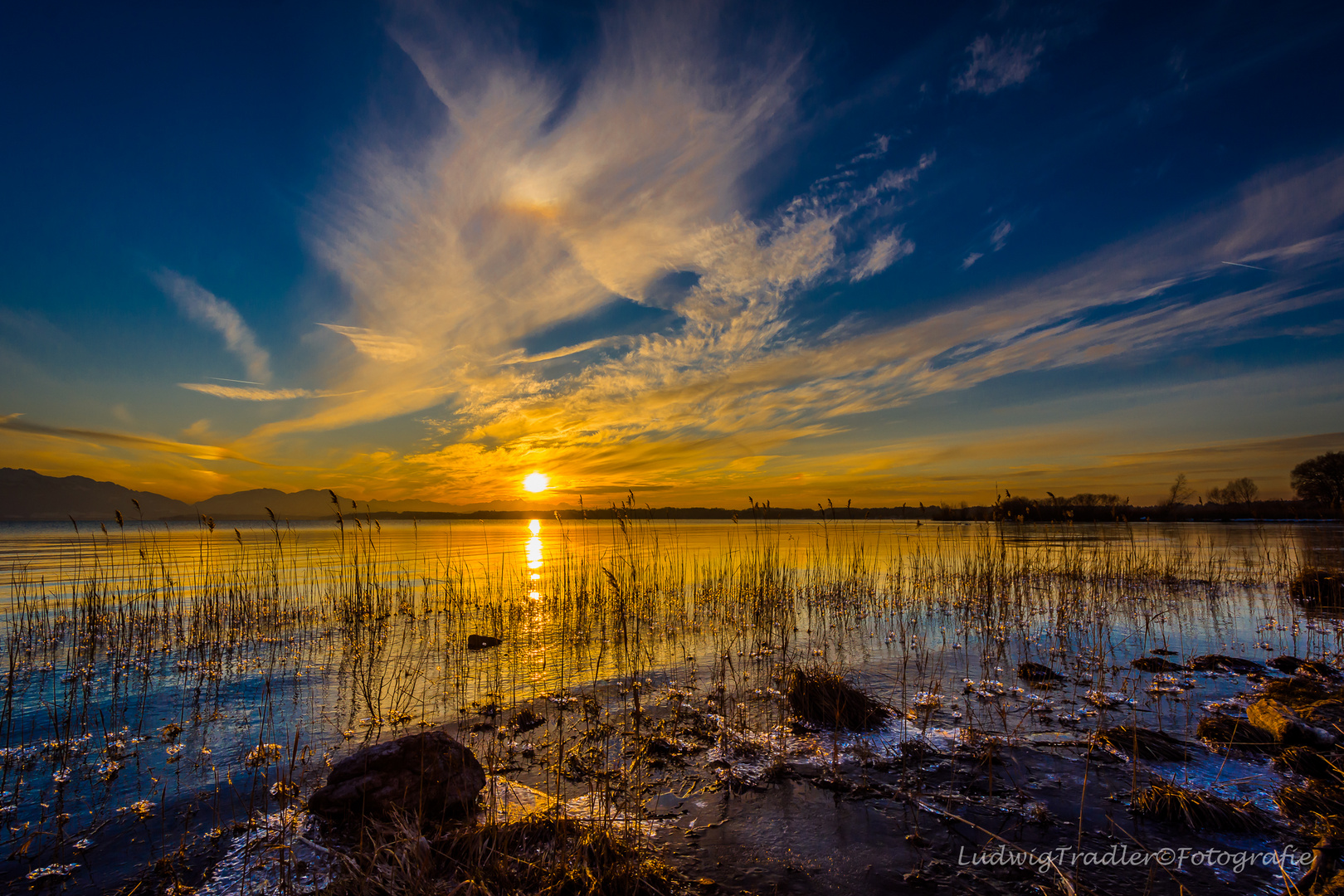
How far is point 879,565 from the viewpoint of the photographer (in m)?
24.2

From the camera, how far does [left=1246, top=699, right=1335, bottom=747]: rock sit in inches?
232

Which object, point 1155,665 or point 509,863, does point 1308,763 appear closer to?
point 1155,665

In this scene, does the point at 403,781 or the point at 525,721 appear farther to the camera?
the point at 525,721

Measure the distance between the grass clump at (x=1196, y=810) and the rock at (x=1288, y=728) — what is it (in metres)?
1.92

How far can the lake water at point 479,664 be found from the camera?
5559 mm

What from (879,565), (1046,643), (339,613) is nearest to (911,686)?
(1046,643)

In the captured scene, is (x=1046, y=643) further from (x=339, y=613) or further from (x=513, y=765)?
(x=339, y=613)

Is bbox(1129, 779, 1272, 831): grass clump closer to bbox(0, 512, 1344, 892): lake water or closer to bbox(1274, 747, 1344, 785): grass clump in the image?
bbox(0, 512, 1344, 892): lake water

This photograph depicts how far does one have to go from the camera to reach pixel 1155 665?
9555mm

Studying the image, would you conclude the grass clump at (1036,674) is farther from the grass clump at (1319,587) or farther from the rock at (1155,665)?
the grass clump at (1319,587)

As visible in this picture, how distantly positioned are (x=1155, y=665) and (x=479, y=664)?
483 inches

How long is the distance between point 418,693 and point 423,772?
15.3ft

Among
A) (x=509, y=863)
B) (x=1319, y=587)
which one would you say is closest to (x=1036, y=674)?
(x=509, y=863)

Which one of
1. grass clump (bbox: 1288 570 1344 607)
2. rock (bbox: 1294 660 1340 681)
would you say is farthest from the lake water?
rock (bbox: 1294 660 1340 681)
